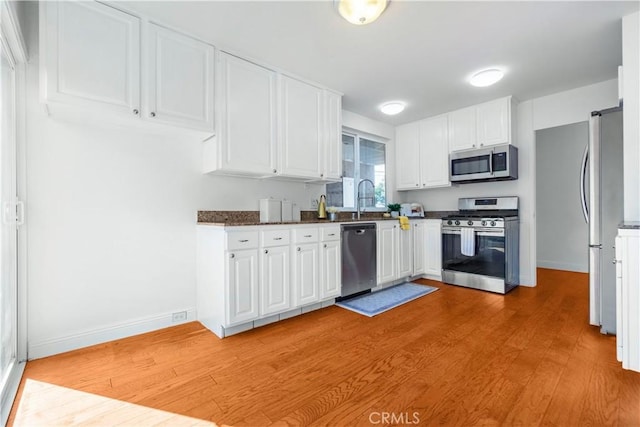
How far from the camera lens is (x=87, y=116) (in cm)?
208

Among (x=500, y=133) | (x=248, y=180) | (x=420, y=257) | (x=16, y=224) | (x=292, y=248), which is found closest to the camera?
(x=16, y=224)

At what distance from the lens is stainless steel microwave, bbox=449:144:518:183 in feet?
11.9

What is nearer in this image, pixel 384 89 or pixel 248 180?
pixel 248 180

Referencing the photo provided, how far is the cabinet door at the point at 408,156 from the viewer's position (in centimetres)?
462

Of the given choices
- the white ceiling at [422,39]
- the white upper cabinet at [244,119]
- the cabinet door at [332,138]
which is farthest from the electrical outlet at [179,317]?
the white ceiling at [422,39]

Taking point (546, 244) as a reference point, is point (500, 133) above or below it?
above

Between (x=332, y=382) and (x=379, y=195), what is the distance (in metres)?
3.45

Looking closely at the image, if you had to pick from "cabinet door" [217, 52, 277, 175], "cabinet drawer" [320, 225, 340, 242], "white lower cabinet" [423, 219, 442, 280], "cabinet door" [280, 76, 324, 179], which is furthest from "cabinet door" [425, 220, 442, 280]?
"cabinet door" [217, 52, 277, 175]

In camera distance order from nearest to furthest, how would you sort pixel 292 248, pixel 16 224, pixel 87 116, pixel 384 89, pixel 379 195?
pixel 16 224
pixel 87 116
pixel 292 248
pixel 384 89
pixel 379 195

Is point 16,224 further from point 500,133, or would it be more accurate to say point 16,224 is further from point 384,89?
point 500,133

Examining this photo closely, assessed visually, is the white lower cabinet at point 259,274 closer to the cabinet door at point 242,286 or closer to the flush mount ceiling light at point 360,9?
the cabinet door at point 242,286

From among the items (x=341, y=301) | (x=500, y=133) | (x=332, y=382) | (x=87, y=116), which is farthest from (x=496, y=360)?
(x=87, y=116)

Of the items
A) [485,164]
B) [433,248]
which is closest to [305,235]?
[433,248]

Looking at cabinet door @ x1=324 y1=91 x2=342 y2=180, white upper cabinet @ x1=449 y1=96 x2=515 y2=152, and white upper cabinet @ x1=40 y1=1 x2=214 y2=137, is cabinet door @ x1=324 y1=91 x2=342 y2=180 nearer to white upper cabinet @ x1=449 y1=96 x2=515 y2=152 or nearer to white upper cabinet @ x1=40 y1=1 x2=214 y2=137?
white upper cabinet @ x1=40 y1=1 x2=214 y2=137
